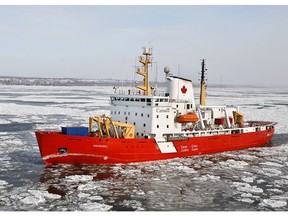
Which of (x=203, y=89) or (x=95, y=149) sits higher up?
(x=203, y=89)

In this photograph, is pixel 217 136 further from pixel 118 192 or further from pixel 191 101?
pixel 118 192

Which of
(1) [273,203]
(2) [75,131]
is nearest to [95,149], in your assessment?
(2) [75,131]

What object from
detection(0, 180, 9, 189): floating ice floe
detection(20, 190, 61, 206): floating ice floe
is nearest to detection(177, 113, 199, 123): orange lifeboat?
detection(20, 190, 61, 206): floating ice floe

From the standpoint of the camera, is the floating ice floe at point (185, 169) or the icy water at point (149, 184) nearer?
the icy water at point (149, 184)

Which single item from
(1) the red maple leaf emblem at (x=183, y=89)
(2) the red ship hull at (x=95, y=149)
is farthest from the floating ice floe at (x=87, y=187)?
(1) the red maple leaf emblem at (x=183, y=89)

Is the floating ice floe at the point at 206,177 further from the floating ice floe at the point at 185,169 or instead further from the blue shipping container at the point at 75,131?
the blue shipping container at the point at 75,131

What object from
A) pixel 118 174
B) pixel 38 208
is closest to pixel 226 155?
pixel 118 174

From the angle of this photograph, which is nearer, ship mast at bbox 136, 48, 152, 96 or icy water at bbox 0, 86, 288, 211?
icy water at bbox 0, 86, 288, 211

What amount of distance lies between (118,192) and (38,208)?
2.74m

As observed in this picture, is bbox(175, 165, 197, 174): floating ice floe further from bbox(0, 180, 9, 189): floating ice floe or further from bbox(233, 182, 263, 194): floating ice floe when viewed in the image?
bbox(0, 180, 9, 189): floating ice floe

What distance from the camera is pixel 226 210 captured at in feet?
32.0

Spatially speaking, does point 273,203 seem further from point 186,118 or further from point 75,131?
point 75,131

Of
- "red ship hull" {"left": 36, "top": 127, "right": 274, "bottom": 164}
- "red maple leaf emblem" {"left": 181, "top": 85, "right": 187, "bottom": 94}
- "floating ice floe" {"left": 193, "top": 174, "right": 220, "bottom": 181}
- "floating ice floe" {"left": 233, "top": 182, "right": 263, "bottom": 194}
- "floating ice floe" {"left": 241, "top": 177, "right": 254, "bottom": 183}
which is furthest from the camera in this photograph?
"red maple leaf emblem" {"left": 181, "top": 85, "right": 187, "bottom": 94}

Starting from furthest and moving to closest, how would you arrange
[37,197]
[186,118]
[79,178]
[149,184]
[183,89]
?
1. [183,89]
2. [186,118]
3. [79,178]
4. [149,184]
5. [37,197]
